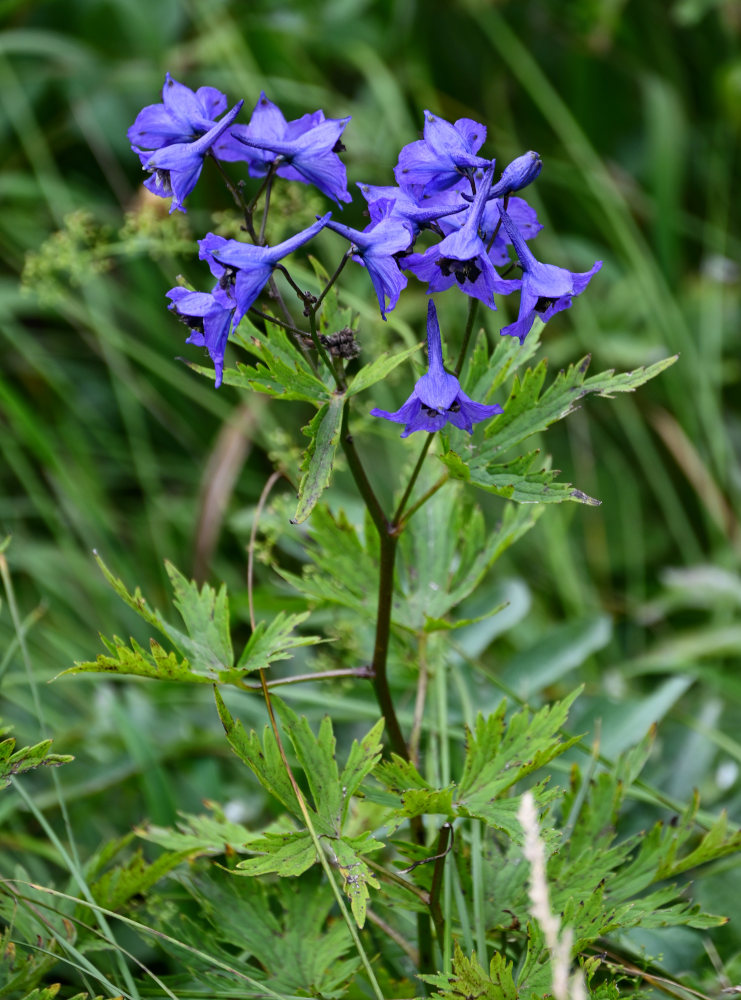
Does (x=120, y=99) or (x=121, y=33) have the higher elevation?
(x=121, y=33)

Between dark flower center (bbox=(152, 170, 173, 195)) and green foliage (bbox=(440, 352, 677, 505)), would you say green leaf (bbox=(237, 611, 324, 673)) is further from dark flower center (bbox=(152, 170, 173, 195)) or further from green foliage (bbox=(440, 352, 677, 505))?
dark flower center (bbox=(152, 170, 173, 195))

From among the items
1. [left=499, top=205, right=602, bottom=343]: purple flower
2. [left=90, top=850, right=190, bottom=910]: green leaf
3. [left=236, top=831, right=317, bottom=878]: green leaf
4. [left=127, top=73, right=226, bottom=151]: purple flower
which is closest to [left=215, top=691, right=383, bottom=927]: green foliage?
[left=236, top=831, right=317, bottom=878]: green leaf

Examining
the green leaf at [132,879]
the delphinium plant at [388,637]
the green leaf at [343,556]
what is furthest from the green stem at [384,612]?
the green leaf at [132,879]

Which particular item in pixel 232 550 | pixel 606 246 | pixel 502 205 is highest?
pixel 606 246

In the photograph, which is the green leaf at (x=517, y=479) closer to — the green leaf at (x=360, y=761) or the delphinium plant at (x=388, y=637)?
the delphinium plant at (x=388, y=637)

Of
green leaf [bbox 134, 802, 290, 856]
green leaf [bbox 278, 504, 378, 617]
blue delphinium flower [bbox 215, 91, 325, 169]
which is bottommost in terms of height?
green leaf [bbox 134, 802, 290, 856]

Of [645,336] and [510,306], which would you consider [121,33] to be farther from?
[645,336]

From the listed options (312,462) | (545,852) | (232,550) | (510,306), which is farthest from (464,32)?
(545,852)
